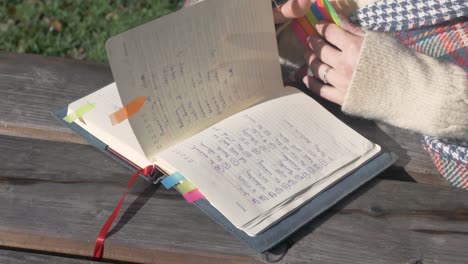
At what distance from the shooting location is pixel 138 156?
1153 millimetres

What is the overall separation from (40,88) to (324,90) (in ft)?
1.87

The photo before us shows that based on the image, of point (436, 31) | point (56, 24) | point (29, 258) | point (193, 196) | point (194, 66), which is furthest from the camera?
point (56, 24)

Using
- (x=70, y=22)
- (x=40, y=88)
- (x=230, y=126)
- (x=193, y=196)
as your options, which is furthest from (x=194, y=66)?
(x=70, y=22)

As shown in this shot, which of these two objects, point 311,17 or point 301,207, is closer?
point 301,207

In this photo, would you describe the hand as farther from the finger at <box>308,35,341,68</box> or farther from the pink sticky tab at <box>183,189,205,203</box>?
the pink sticky tab at <box>183,189,205,203</box>

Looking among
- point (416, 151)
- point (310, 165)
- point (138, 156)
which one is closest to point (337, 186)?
point (310, 165)

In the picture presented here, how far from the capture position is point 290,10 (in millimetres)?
1305

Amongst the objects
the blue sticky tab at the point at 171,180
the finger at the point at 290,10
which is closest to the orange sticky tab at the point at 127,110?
the blue sticky tab at the point at 171,180

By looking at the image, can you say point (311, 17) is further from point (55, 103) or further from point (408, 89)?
point (55, 103)

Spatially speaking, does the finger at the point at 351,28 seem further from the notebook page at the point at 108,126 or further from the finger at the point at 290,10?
the notebook page at the point at 108,126

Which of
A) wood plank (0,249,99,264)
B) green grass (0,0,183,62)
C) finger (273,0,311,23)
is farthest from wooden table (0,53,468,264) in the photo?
green grass (0,0,183,62)

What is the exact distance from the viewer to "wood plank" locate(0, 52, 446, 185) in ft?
4.07

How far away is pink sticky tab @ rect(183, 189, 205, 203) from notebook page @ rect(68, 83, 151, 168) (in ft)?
0.36

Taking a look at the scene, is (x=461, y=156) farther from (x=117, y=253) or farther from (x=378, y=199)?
(x=117, y=253)
